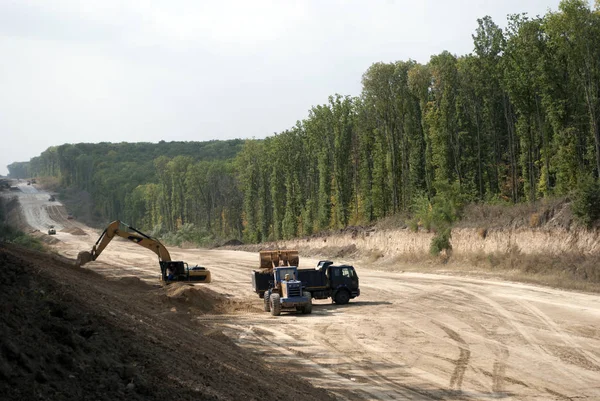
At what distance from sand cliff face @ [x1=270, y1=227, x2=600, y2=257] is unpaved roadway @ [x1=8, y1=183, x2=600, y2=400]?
4.11 metres

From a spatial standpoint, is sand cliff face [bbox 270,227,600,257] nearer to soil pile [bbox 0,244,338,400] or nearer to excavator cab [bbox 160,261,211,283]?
excavator cab [bbox 160,261,211,283]

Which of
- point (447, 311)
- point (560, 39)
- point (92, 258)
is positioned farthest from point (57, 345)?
point (560, 39)

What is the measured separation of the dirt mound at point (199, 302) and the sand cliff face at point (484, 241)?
18.2 meters

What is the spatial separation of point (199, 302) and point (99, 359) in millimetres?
21555

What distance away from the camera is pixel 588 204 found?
3594 cm

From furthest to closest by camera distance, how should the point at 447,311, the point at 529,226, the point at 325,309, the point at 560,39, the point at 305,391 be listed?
1. the point at 560,39
2. the point at 529,226
3. the point at 325,309
4. the point at 447,311
5. the point at 305,391

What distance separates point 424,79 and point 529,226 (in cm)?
2483

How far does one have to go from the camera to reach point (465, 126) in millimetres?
58094

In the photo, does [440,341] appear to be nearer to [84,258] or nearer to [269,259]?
[269,259]

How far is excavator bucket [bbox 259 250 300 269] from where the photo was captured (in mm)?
34000

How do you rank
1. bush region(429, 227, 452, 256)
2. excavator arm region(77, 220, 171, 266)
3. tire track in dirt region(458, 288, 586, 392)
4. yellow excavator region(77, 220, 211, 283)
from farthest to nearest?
bush region(429, 227, 452, 256)
yellow excavator region(77, 220, 211, 283)
excavator arm region(77, 220, 171, 266)
tire track in dirt region(458, 288, 586, 392)

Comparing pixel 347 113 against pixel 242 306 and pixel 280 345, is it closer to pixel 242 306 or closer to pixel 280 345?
pixel 242 306

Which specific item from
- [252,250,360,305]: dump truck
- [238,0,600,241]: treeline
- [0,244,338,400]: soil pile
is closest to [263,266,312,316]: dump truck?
[252,250,360,305]: dump truck

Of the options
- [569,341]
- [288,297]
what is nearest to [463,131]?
[288,297]
